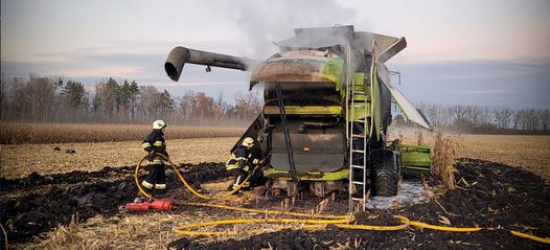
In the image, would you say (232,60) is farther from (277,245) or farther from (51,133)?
(51,133)

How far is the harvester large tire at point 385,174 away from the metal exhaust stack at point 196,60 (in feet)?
13.1

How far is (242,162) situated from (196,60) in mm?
2772

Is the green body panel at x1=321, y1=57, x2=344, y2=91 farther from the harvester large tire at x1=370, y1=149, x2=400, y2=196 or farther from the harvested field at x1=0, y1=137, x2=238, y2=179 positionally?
the harvested field at x1=0, y1=137, x2=238, y2=179

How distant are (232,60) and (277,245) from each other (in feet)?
19.2

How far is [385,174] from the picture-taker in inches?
406

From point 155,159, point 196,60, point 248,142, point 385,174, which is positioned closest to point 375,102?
point 385,174

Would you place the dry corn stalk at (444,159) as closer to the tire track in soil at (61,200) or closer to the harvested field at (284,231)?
the harvested field at (284,231)

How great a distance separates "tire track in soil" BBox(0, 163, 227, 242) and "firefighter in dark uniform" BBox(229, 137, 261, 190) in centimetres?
158

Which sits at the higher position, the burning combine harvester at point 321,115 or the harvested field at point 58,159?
the burning combine harvester at point 321,115

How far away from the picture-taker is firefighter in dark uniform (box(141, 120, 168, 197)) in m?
9.99

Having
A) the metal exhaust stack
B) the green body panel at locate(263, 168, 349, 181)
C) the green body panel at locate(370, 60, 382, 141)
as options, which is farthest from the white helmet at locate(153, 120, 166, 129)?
the green body panel at locate(370, 60, 382, 141)

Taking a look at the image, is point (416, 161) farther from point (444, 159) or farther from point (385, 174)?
point (385, 174)

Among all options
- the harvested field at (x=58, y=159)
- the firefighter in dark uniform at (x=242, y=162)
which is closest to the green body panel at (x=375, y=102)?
the firefighter in dark uniform at (x=242, y=162)

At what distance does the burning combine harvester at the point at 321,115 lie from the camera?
904 centimetres
